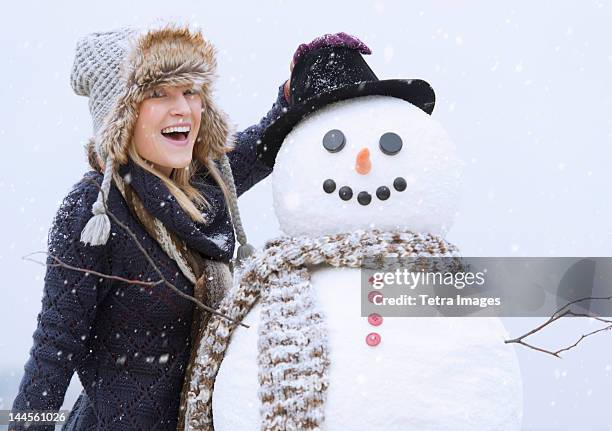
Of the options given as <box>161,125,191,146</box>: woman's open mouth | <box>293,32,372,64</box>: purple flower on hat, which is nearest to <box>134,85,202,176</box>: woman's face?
<box>161,125,191,146</box>: woman's open mouth

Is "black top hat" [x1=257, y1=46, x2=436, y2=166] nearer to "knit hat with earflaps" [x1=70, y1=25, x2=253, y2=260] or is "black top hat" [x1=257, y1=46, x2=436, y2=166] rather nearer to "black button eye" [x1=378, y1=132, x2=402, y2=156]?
"black button eye" [x1=378, y1=132, x2=402, y2=156]

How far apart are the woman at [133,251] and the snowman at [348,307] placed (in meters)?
0.29

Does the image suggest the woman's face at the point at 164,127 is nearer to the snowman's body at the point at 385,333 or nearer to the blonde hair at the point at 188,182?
the blonde hair at the point at 188,182

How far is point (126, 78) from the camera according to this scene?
7.18ft

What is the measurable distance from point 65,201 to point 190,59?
537 mm

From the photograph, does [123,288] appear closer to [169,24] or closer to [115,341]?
[115,341]

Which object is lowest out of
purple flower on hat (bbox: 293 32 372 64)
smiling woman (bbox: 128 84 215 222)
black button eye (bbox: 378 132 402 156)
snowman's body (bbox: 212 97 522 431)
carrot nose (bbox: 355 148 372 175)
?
snowman's body (bbox: 212 97 522 431)

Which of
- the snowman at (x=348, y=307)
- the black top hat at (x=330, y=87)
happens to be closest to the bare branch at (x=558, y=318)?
the snowman at (x=348, y=307)

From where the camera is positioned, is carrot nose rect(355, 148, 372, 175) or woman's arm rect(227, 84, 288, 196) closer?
carrot nose rect(355, 148, 372, 175)

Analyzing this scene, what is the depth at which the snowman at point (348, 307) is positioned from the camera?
1715 mm

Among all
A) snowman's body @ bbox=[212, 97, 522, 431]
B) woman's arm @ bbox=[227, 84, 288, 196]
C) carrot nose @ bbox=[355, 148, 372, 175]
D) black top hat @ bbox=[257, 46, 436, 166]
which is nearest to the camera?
snowman's body @ bbox=[212, 97, 522, 431]

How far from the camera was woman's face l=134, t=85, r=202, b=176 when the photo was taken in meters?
2.22

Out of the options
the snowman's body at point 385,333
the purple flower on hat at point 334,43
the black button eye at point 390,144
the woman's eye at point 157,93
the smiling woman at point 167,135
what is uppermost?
the purple flower on hat at point 334,43

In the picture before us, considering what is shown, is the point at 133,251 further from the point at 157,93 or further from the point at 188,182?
the point at 157,93
